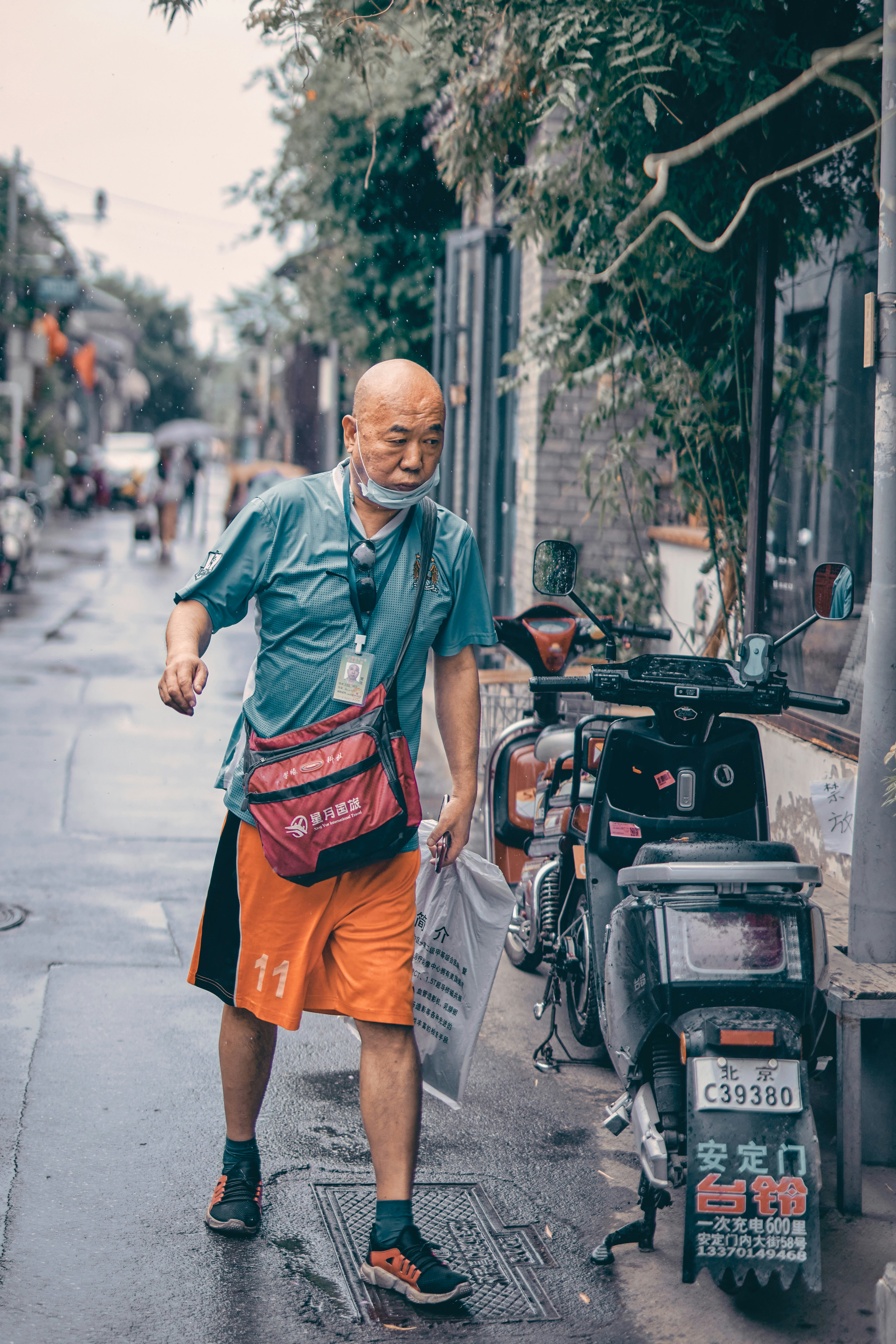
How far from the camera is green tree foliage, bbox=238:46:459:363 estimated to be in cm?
1363

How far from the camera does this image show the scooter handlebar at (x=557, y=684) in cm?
394

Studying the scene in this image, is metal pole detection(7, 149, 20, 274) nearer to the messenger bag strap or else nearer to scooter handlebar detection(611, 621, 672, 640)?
scooter handlebar detection(611, 621, 672, 640)

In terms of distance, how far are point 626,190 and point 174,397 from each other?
3452 inches

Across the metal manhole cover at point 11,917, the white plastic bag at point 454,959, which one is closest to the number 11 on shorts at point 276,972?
the white plastic bag at point 454,959

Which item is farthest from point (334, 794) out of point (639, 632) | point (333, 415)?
point (333, 415)

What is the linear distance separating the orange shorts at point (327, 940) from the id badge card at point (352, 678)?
15.2 inches

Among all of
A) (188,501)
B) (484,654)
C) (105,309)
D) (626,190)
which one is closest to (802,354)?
(626,190)

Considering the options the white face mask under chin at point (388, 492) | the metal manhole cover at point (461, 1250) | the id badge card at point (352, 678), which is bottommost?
the metal manhole cover at point (461, 1250)

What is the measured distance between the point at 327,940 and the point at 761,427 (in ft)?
9.74

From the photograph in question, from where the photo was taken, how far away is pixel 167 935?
18.6 feet

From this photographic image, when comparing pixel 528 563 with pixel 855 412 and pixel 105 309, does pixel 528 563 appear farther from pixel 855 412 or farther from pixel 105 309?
pixel 105 309

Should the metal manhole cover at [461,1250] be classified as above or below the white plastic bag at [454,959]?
below

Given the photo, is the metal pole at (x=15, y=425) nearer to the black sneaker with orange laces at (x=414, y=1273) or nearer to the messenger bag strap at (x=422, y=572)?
the messenger bag strap at (x=422, y=572)

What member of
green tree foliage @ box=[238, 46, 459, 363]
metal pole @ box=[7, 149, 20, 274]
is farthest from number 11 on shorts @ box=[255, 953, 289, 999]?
metal pole @ box=[7, 149, 20, 274]
